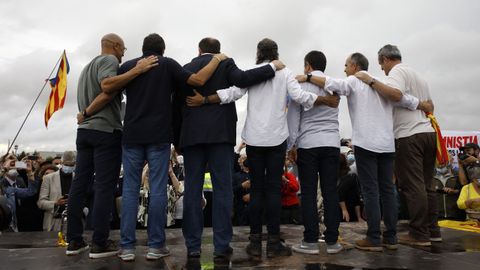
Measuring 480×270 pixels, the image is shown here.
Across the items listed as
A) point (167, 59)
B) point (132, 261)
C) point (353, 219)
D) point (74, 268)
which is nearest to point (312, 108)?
point (167, 59)

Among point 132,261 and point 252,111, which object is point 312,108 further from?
point 132,261

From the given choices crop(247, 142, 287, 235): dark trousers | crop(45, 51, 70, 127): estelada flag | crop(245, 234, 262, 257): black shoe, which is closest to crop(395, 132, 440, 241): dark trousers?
crop(247, 142, 287, 235): dark trousers

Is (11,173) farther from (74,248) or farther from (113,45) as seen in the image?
(113,45)

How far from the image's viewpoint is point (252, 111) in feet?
12.7

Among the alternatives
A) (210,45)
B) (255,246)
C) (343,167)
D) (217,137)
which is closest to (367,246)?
(255,246)

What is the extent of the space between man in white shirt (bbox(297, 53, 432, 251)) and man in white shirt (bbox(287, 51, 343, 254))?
27cm

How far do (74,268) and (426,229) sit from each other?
3.68m

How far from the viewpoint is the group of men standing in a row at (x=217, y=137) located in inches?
145

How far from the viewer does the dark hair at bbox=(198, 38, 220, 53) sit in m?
3.99

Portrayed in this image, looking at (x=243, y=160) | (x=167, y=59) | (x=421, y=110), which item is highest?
(x=167, y=59)

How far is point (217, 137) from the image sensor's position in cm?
360

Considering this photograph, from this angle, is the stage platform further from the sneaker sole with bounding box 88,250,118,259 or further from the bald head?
the bald head

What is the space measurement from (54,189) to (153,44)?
4.07 metres

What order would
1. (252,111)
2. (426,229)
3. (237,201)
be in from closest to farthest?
(252,111)
(426,229)
(237,201)
